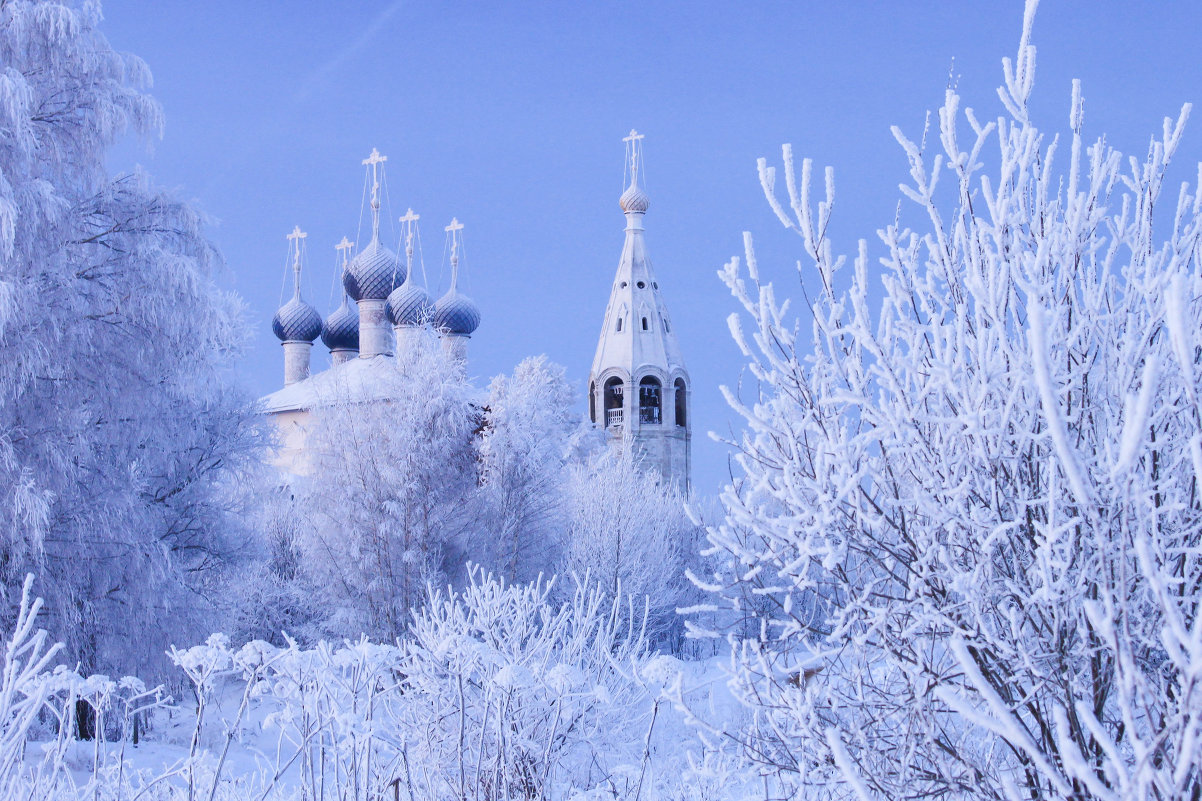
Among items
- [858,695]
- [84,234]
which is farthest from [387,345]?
[858,695]

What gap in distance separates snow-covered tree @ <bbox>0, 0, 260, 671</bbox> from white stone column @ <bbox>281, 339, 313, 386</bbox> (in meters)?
26.1

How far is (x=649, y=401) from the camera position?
36312mm

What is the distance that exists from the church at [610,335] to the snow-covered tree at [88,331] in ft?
70.8

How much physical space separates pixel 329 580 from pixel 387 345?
19047mm

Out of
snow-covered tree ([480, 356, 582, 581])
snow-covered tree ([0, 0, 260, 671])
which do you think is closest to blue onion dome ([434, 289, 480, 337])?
snow-covered tree ([480, 356, 582, 581])

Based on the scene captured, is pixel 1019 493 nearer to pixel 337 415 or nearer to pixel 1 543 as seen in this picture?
pixel 1 543

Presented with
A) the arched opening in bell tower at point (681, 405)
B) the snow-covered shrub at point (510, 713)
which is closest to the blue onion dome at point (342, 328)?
the arched opening in bell tower at point (681, 405)

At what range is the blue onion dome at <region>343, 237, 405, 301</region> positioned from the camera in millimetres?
32219

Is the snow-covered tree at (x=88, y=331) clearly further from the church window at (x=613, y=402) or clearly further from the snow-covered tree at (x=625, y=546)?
the church window at (x=613, y=402)

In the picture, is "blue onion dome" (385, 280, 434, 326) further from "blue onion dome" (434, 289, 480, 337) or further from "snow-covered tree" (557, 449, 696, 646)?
"snow-covered tree" (557, 449, 696, 646)

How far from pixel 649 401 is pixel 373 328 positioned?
33.4 ft

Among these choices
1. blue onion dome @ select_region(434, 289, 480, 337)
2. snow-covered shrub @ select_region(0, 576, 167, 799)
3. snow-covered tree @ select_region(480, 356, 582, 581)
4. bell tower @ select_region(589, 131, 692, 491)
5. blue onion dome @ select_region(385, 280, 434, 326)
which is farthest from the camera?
bell tower @ select_region(589, 131, 692, 491)

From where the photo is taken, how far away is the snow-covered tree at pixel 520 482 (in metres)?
15.8

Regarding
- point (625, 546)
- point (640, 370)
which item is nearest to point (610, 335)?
point (640, 370)
